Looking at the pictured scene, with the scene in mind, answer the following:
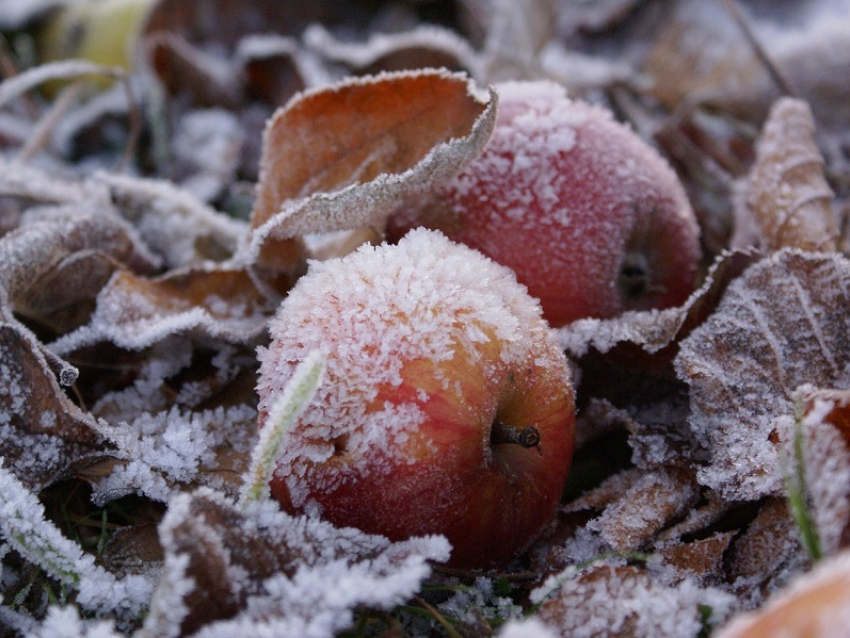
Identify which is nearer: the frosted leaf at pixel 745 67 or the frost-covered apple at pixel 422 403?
the frost-covered apple at pixel 422 403

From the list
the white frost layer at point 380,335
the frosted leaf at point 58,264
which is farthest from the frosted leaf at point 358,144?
the frosted leaf at point 58,264

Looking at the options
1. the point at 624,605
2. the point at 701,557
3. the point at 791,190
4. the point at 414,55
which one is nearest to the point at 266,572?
the point at 624,605

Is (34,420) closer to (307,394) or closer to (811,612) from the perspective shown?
(307,394)

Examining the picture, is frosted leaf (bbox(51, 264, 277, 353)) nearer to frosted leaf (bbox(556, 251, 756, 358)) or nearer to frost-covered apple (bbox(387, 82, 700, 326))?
frost-covered apple (bbox(387, 82, 700, 326))

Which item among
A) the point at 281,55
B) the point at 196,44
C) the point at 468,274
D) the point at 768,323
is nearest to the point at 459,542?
the point at 468,274

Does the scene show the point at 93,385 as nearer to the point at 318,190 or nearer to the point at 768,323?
the point at 318,190

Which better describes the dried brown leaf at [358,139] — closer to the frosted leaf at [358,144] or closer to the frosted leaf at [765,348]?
the frosted leaf at [358,144]
